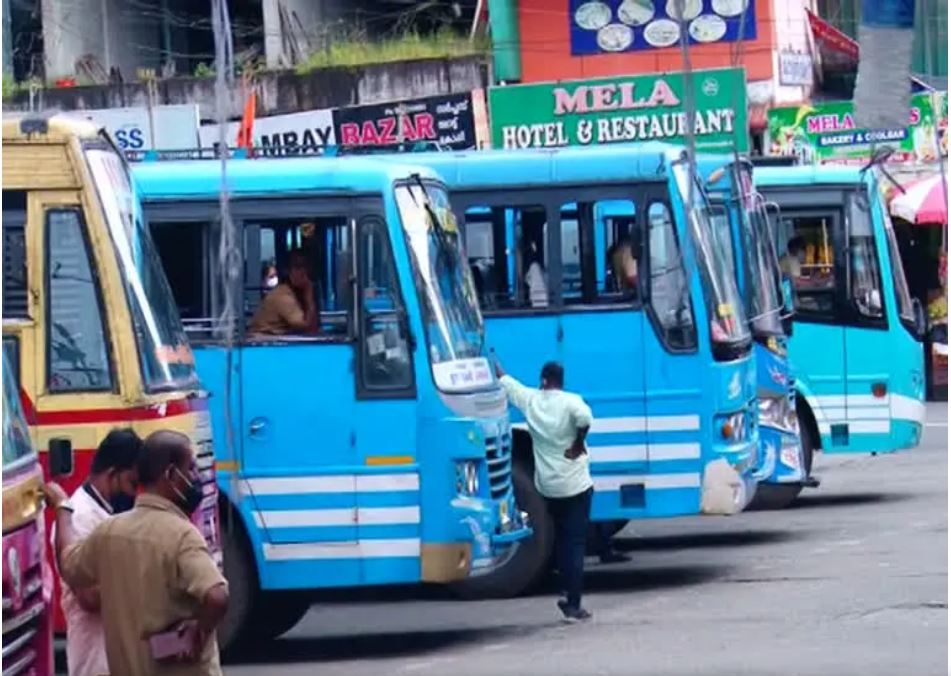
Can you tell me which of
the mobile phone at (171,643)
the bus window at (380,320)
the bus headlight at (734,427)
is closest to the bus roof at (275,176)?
the bus window at (380,320)

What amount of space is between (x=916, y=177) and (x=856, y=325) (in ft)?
45.9

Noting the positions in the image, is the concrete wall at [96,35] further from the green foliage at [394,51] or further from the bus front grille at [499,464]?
the bus front grille at [499,464]

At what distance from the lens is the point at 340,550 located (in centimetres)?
1257

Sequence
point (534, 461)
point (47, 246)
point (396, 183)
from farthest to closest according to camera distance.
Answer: point (534, 461) → point (396, 183) → point (47, 246)

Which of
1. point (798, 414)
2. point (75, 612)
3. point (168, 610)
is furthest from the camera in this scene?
point (798, 414)

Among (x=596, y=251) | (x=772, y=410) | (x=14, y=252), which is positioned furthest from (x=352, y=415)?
(x=772, y=410)

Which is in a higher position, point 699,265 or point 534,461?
point 699,265

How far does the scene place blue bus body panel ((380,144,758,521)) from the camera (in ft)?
49.4

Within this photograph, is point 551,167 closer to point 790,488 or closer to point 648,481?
point 648,481

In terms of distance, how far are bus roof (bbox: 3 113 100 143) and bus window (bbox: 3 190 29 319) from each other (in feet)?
0.97

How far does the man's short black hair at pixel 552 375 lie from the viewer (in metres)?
13.9

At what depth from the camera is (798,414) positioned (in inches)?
789

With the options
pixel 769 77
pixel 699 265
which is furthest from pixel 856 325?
pixel 769 77

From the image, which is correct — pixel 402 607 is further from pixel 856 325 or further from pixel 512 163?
pixel 856 325
